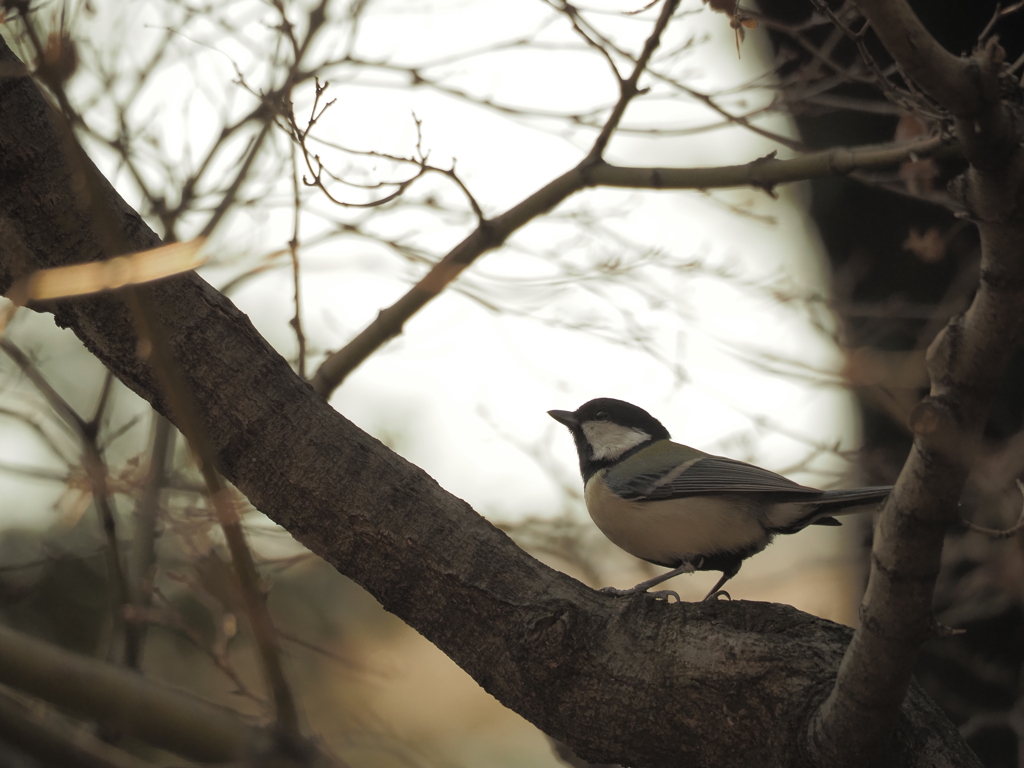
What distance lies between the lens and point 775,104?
9.46 ft

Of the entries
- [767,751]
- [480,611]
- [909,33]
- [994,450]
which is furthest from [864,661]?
[994,450]

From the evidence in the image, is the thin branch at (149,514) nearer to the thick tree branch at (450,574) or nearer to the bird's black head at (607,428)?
the thick tree branch at (450,574)

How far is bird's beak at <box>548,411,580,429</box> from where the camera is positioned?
3.80m

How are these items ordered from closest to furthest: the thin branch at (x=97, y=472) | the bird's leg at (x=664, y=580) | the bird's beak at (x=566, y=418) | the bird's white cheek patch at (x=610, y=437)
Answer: the thin branch at (x=97, y=472)
the bird's leg at (x=664, y=580)
the bird's white cheek patch at (x=610, y=437)
the bird's beak at (x=566, y=418)

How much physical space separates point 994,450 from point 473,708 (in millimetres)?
3566

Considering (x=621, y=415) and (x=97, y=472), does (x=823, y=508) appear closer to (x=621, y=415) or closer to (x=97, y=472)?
(x=621, y=415)

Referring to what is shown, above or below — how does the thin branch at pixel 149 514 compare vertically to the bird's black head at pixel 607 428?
below

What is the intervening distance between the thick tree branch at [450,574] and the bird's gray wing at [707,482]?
0.79 metres

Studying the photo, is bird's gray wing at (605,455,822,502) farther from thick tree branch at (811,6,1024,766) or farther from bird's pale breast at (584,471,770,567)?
thick tree branch at (811,6,1024,766)

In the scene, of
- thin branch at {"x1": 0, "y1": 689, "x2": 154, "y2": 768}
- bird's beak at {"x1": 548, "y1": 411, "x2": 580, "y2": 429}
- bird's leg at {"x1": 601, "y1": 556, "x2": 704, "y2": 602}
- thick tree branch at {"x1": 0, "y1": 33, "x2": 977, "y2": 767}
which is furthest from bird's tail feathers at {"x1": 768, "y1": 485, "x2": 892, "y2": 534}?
thin branch at {"x1": 0, "y1": 689, "x2": 154, "y2": 768}

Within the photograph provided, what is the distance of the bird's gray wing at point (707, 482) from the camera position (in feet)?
8.59

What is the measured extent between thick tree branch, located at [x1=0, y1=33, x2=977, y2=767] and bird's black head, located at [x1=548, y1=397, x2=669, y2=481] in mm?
1679

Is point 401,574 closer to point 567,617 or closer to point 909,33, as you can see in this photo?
point 567,617

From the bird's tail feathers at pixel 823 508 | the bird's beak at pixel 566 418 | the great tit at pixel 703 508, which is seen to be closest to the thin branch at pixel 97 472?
the great tit at pixel 703 508
